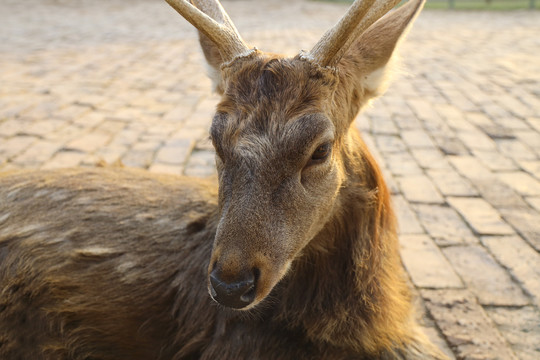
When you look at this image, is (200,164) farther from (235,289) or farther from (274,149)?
(235,289)

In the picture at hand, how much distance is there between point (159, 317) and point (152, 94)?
231 inches

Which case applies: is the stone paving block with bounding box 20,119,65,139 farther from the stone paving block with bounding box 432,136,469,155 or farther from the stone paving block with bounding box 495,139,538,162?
the stone paving block with bounding box 495,139,538,162

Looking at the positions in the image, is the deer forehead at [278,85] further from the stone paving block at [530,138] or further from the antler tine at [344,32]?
the stone paving block at [530,138]

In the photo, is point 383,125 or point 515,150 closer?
point 515,150

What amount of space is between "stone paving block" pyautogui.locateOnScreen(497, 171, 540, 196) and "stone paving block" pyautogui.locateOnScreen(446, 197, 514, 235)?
1.64 ft

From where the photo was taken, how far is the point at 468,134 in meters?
6.57

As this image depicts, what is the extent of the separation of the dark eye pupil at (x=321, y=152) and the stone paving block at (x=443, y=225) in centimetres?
223

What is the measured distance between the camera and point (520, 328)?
11.1 ft

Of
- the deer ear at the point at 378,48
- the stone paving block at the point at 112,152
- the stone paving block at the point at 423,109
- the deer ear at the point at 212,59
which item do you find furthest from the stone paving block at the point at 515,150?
the stone paving block at the point at 112,152

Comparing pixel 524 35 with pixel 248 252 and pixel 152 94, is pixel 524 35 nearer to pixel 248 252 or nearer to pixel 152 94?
pixel 152 94

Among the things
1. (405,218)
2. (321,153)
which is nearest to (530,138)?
(405,218)

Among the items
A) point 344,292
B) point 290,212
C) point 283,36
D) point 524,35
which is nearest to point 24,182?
point 290,212

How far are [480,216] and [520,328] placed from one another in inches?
58.7

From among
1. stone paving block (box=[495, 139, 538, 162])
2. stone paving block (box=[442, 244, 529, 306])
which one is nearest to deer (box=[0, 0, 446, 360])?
stone paving block (box=[442, 244, 529, 306])
